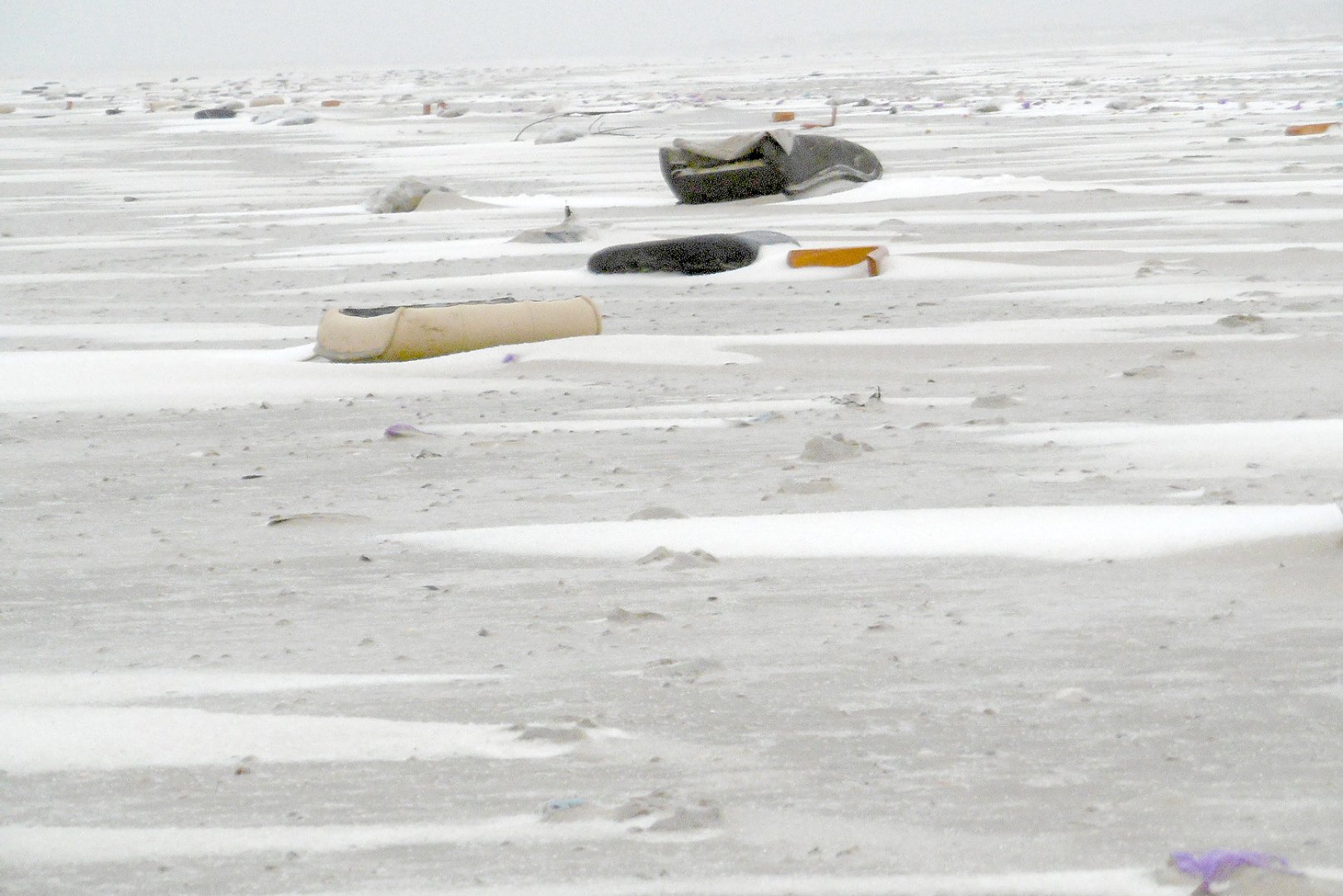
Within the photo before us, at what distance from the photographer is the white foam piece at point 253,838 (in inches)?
67.3

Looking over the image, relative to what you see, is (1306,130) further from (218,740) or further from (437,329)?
(218,740)

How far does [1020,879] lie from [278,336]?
152 inches

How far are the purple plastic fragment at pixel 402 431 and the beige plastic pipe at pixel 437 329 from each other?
0.83m

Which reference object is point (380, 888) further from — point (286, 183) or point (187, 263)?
point (286, 183)

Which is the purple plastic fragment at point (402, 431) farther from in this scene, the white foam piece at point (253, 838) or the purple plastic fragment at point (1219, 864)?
the purple plastic fragment at point (1219, 864)

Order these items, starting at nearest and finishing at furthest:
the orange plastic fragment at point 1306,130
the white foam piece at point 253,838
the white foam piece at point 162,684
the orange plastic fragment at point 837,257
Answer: the white foam piece at point 253,838, the white foam piece at point 162,684, the orange plastic fragment at point 837,257, the orange plastic fragment at point 1306,130

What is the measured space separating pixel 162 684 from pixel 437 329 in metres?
2.40

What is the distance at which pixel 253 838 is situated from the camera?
1.74 m

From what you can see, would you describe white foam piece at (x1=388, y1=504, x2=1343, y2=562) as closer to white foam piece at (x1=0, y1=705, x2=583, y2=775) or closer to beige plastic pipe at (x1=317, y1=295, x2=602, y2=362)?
white foam piece at (x1=0, y1=705, x2=583, y2=775)

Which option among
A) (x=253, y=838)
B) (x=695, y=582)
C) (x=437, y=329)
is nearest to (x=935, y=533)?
(x=695, y=582)

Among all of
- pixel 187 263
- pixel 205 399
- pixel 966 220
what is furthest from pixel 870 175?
pixel 205 399

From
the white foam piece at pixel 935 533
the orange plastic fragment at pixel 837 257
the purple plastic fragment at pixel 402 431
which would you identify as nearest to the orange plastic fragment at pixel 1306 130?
the orange plastic fragment at pixel 837 257

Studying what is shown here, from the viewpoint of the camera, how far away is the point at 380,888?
1.62 metres

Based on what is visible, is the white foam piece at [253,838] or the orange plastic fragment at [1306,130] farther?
the orange plastic fragment at [1306,130]
